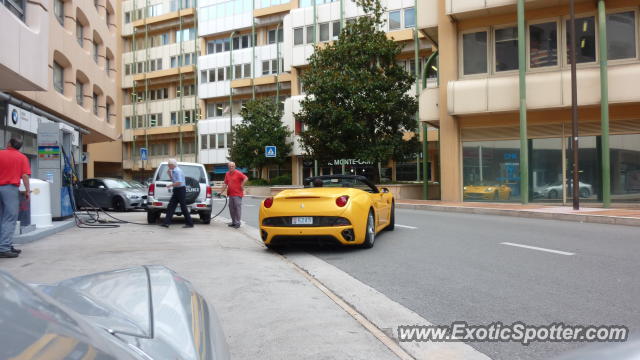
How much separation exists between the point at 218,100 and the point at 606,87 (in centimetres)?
4209

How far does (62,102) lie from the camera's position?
2008cm

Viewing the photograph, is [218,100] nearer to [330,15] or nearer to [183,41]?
[183,41]

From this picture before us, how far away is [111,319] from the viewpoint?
A: 1.45m

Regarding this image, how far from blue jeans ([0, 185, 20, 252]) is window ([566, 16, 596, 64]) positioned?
19983mm

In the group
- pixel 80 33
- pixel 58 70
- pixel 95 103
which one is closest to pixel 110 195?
pixel 58 70

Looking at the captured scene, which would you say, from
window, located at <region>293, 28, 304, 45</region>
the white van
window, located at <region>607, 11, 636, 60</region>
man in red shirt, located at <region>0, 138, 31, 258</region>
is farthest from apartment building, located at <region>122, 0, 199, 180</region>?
man in red shirt, located at <region>0, 138, 31, 258</region>

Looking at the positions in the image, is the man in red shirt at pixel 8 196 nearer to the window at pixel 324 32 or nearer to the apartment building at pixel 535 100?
the apartment building at pixel 535 100

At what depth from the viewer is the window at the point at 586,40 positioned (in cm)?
2002

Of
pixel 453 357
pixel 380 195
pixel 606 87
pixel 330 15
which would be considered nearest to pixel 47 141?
pixel 380 195

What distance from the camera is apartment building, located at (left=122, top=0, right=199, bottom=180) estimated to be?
57.6 m

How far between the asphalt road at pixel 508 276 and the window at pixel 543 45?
1202cm

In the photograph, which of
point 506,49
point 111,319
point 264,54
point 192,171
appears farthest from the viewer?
point 264,54

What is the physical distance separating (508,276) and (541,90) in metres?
15.8

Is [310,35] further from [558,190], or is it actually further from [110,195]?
[558,190]
